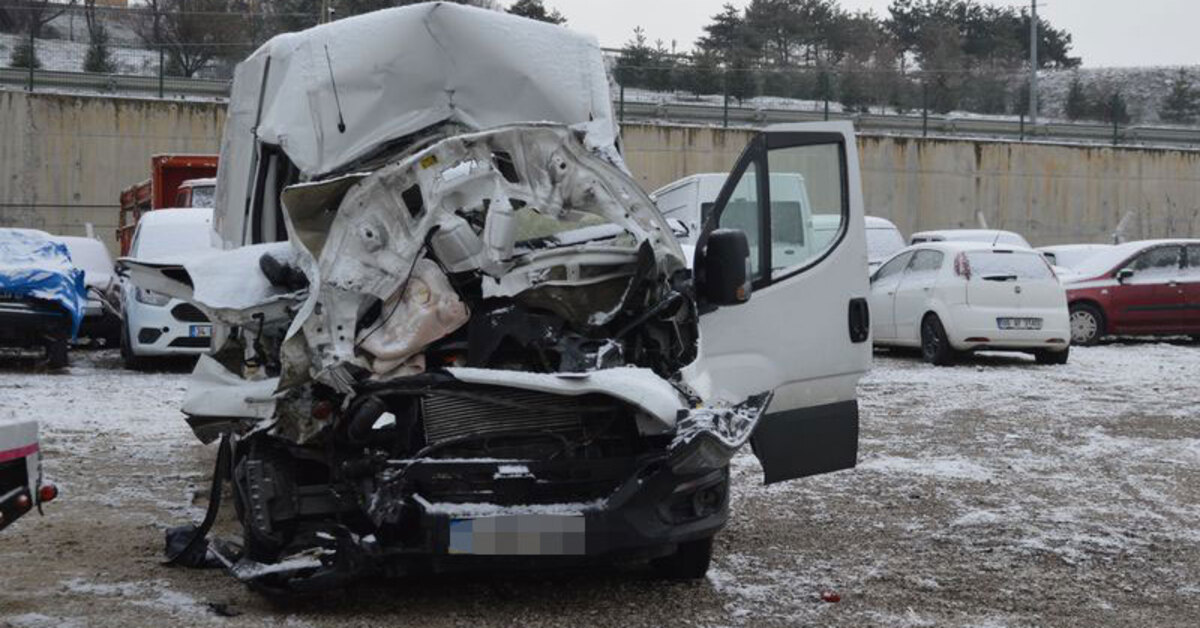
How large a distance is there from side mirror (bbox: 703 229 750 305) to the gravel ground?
1.33 meters

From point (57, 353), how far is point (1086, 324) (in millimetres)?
13299

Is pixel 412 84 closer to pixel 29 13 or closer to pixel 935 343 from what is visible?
pixel 935 343

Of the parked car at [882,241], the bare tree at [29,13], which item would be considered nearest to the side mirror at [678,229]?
the parked car at [882,241]

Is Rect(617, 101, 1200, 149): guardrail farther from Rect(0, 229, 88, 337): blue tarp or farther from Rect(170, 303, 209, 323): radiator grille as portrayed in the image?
Rect(0, 229, 88, 337): blue tarp

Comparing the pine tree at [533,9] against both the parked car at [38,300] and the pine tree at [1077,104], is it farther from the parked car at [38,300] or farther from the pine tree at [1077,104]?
the parked car at [38,300]

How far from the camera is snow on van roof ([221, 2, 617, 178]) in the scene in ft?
23.7

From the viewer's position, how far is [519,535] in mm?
5926

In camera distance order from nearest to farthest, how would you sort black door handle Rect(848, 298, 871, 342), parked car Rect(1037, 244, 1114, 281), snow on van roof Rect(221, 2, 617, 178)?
1. snow on van roof Rect(221, 2, 617, 178)
2. black door handle Rect(848, 298, 871, 342)
3. parked car Rect(1037, 244, 1114, 281)

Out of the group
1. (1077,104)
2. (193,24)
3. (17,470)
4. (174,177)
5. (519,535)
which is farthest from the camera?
(1077,104)

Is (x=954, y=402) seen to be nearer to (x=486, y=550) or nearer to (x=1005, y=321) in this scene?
Result: (x=1005, y=321)

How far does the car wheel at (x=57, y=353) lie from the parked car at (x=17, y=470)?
35.5 ft

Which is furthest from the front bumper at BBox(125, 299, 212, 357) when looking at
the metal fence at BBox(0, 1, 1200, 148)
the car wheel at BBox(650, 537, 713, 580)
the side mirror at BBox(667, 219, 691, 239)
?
the metal fence at BBox(0, 1, 1200, 148)

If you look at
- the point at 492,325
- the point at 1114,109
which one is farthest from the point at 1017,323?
the point at 1114,109

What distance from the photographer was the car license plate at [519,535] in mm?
5895
